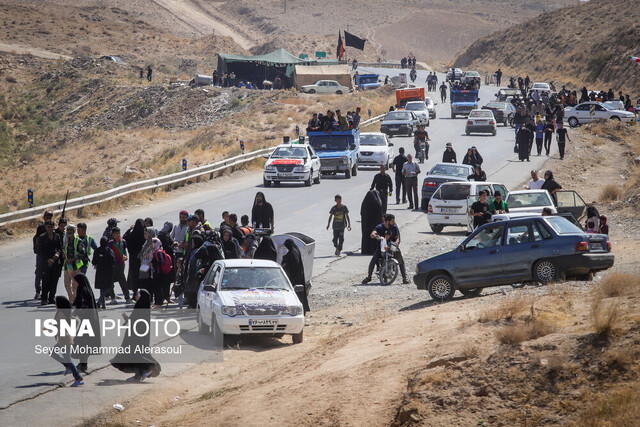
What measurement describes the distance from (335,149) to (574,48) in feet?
235

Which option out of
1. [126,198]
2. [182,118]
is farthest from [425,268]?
[182,118]

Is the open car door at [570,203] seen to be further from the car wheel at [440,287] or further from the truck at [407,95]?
the truck at [407,95]

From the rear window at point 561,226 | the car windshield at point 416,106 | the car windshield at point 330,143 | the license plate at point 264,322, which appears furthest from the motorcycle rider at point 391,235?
the car windshield at point 416,106

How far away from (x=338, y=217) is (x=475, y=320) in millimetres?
9887

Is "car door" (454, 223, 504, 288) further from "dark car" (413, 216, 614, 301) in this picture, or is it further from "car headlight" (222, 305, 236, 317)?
"car headlight" (222, 305, 236, 317)

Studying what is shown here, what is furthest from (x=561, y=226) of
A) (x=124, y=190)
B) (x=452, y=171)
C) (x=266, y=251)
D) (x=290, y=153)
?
(x=290, y=153)

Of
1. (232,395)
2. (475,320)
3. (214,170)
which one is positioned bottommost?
(232,395)

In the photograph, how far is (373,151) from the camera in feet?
127

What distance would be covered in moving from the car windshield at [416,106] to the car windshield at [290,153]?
72.4 ft

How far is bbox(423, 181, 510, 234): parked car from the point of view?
2522 centimetres

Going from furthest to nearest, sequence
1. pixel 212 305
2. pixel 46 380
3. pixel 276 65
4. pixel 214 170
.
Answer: pixel 276 65 < pixel 214 170 < pixel 212 305 < pixel 46 380

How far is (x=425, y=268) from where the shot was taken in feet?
51.6

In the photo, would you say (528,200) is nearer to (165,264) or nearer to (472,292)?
(472,292)

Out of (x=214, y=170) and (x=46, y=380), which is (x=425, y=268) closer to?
(x=46, y=380)
